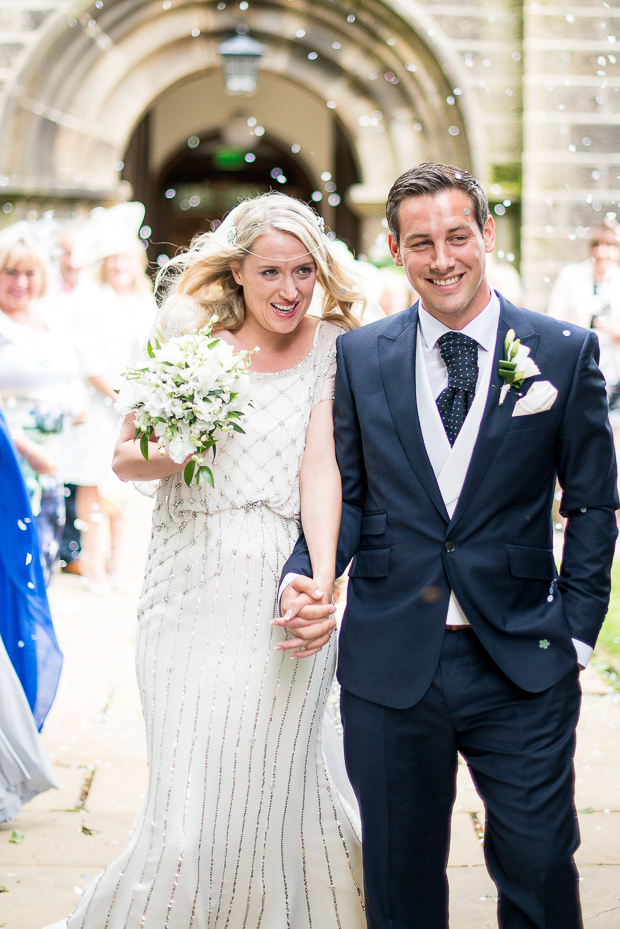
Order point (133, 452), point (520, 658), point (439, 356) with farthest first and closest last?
1. point (133, 452)
2. point (439, 356)
3. point (520, 658)

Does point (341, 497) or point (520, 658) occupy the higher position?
point (341, 497)

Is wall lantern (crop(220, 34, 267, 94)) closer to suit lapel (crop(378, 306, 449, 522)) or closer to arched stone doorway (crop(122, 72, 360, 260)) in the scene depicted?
arched stone doorway (crop(122, 72, 360, 260))

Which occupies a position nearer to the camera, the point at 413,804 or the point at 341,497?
the point at 413,804

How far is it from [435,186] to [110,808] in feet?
8.68

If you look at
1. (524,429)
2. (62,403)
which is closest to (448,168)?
(524,429)

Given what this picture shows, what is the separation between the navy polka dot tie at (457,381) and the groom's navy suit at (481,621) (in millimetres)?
58

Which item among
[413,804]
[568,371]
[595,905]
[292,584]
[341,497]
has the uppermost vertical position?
[568,371]

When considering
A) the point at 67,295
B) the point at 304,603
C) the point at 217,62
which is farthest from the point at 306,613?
the point at 217,62

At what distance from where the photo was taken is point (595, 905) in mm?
3211

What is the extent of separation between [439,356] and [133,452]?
0.79m

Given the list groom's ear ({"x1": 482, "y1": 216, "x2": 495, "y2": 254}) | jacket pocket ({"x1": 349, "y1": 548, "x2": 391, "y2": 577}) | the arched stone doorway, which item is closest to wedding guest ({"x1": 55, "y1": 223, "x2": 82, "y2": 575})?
the arched stone doorway

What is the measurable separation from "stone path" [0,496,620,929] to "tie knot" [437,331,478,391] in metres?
1.64

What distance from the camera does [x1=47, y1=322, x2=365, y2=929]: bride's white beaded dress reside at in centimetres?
265

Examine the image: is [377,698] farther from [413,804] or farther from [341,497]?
[341,497]
